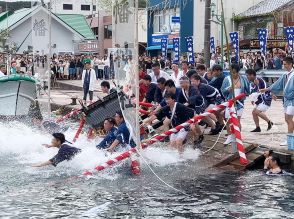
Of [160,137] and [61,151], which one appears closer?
[61,151]

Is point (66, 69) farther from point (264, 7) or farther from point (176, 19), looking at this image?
point (264, 7)

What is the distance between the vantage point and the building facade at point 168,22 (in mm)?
47844

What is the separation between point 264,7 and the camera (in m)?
43.5

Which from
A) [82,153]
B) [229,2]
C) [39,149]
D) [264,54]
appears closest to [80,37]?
[229,2]

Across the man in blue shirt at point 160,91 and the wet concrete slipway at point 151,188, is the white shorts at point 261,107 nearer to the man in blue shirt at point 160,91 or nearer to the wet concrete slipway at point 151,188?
the wet concrete slipway at point 151,188

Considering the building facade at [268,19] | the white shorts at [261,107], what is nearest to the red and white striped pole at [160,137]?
the white shorts at [261,107]

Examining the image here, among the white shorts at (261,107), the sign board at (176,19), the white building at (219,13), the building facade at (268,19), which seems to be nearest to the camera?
the white shorts at (261,107)

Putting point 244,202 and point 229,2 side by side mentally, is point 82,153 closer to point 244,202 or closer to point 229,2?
point 244,202

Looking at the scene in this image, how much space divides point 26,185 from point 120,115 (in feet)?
8.27

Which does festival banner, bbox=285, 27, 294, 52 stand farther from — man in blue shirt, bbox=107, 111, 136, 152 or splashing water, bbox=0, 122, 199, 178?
man in blue shirt, bbox=107, 111, 136, 152

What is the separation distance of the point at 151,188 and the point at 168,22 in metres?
41.7

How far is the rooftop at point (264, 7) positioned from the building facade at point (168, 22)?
4.70 metres

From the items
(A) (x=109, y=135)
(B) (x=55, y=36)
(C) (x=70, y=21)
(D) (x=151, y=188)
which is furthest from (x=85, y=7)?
(D) (x=151, y=188)

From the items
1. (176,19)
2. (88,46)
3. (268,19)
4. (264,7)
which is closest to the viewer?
(268,19)
